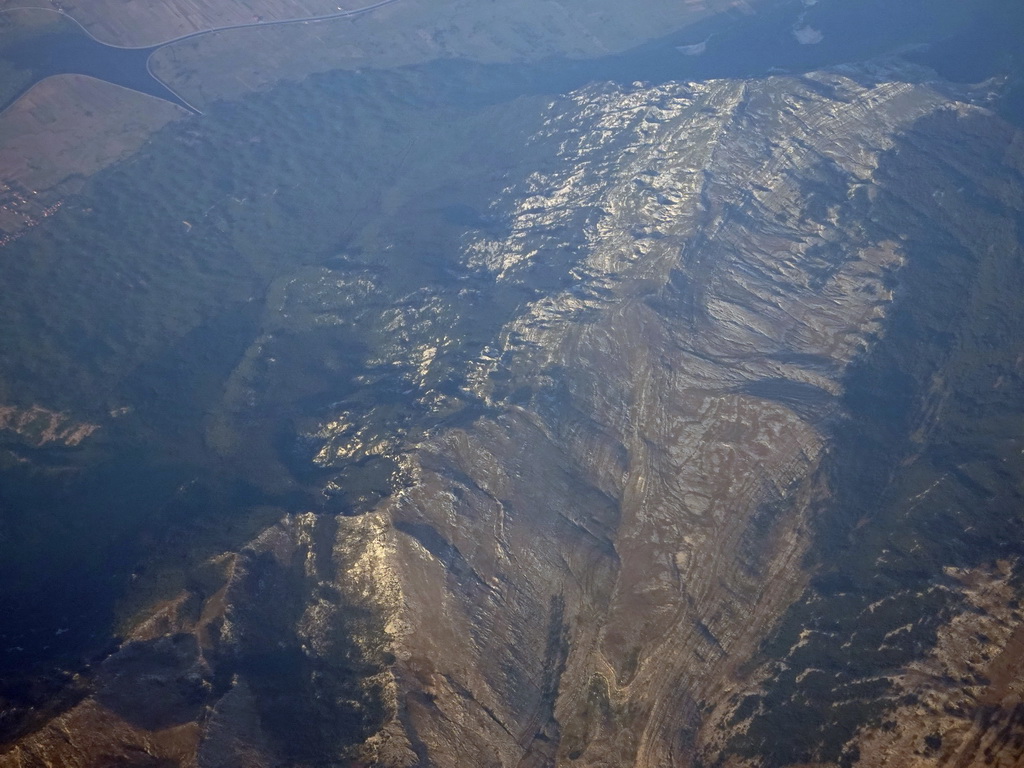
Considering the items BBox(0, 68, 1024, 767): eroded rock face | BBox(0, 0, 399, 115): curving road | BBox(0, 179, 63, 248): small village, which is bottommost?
BBox(0, 68, 1024, 767): eroded rock face

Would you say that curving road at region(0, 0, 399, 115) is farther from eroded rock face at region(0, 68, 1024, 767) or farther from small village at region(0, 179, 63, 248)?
eroded rock face at region(0, 68, 1024, 767)

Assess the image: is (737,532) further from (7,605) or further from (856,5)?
(856,5)

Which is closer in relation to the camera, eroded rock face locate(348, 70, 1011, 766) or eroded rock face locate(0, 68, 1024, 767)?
eroded rock face locate(0, 68, 1024, 767)

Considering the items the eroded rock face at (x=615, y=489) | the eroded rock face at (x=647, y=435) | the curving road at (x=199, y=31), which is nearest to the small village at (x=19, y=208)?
the curving road at (x=199, y=31)

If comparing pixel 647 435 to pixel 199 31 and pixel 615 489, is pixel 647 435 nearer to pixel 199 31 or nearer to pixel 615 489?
pixel 615 489

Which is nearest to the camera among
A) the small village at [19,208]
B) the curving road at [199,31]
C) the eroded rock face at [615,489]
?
the eroded rock face at [615,489]

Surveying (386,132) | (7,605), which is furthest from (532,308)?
(7,605)

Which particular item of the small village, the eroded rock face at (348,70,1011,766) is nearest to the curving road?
the small village

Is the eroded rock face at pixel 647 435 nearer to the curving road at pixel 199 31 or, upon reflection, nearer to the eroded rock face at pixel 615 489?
the eroded rock face at pixel 615 489
